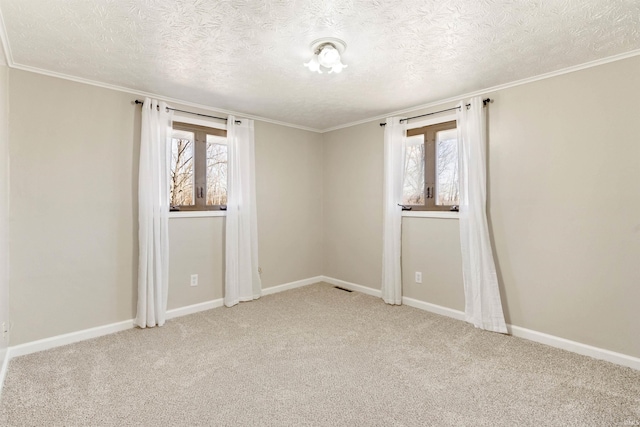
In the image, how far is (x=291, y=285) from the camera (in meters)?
4.56

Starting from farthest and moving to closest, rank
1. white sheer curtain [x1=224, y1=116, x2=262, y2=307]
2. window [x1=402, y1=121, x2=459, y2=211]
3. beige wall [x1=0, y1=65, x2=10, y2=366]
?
white sheer curtain [x1=224, y1=116, x2=262, y2=307]
window [x1=402, y1=121, x2=459, y2=211]
beige wall [x1=0, y1=65, x2=10, y2=366]

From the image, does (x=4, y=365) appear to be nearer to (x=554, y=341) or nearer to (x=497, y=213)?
(x=497, y=213)

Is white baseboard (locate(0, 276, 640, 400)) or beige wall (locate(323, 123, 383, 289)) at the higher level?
beige wall (locate(323, 123, 383, 289))

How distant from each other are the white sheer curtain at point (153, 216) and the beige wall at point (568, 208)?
9.66 ft

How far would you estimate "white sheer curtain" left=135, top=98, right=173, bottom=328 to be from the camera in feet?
10.2

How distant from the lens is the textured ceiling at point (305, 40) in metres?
1.83

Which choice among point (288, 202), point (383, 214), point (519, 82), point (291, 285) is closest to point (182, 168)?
point (288, 202)

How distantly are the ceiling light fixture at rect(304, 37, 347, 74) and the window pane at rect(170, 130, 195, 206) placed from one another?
6.43ft

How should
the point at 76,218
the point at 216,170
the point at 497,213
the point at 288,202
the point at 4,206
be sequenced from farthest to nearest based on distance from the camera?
the point at 288,202 < the point at 216,170 < the point at 497,213 < the point at 76,218 < the point at 4,206

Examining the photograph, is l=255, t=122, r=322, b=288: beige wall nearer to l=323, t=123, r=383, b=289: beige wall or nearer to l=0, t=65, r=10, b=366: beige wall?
l=323, t=123, r=383, b=289: beige wall

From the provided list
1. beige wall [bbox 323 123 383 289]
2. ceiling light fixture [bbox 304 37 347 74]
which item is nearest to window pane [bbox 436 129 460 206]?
beige wall [bbox 323 123 383 289]

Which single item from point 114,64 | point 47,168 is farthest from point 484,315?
point 47,168

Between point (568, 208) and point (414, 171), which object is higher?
point (414, 171)

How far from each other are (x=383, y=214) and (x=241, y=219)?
5.77 feet
